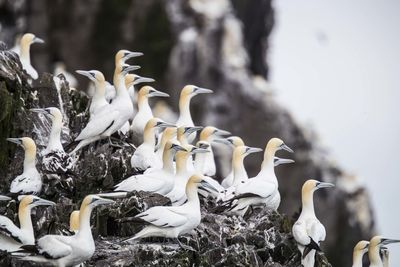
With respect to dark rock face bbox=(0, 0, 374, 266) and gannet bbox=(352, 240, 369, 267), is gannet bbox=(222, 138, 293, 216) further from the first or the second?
dark rock face bbox=(0, 0, 374, 266)

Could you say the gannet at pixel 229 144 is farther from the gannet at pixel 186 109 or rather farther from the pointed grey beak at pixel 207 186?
the pointed grey beak at pixel 207 186

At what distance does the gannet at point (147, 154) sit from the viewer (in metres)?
20.3

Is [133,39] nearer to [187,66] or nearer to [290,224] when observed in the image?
[187,66]

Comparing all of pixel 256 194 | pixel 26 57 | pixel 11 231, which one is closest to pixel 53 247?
pixel 11 231

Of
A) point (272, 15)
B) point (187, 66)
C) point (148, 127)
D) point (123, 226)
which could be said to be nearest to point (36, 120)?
point (148, 127)

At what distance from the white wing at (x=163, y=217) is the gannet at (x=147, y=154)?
181cm

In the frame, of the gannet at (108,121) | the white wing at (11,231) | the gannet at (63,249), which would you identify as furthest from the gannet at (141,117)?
the gannet at (63,249)

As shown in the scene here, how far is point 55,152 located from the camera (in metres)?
20.2

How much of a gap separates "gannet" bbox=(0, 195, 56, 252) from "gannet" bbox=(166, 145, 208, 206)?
2.15 meters

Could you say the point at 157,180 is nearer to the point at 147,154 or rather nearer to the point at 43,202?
the point at 147,154

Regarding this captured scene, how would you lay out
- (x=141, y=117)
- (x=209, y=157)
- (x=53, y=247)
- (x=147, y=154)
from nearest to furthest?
(x=53, y=247) < (x=147, y=154) < (x=141, y=117) < (x=209, y=157)

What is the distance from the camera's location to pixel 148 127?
2081 cm

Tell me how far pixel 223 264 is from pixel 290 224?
2495 mm

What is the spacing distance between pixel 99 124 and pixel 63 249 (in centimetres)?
369
